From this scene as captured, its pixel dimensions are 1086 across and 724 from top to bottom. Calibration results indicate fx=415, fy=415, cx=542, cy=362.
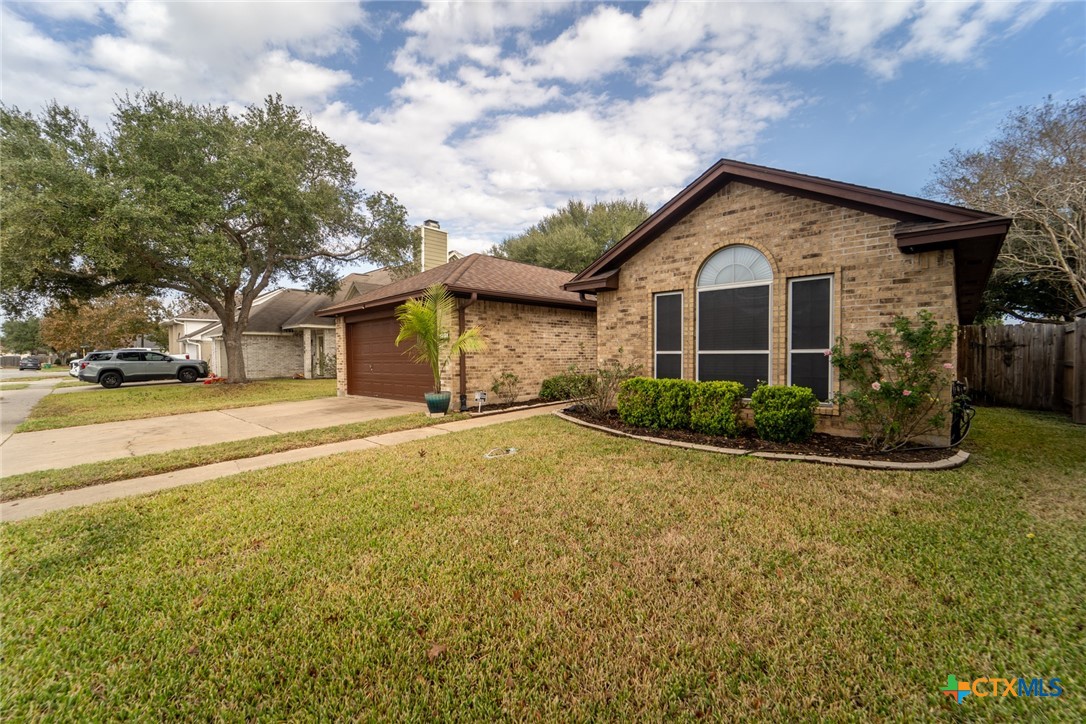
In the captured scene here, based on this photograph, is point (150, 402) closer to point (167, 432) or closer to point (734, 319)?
point (167, 432)

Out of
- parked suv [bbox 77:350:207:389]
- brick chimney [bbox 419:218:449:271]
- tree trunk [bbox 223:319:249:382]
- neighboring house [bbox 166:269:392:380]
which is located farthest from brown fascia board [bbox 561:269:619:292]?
parked suv [bbox 77:350:207:389]

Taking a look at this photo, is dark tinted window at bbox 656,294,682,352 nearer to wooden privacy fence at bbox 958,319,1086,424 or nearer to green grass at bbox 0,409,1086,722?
green grass at bbox 0,409,1086,722

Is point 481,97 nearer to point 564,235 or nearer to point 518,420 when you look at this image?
point 518,420

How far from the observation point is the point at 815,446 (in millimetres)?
5805

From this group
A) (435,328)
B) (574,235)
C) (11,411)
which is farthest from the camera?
(574,235)

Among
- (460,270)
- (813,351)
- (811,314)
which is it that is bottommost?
(813,351)

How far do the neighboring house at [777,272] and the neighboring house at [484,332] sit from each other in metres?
2.14

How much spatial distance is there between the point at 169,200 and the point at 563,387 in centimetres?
1395

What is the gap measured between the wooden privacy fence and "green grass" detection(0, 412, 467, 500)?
13656 millimetres

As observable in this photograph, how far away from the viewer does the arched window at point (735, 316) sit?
6.85 metres

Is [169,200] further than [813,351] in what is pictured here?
Yes

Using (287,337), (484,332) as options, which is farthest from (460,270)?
(287,337)

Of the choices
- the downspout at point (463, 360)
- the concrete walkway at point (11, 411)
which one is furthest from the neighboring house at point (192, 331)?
the downspout at point (463, 360)

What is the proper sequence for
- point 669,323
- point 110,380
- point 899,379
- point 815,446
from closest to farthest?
point 899,379 → point 815,446 → point 669,323 → point 110,380
